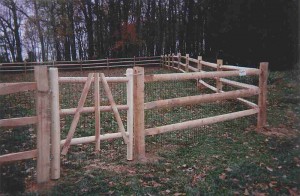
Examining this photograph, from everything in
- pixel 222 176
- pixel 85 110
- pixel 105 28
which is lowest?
pixel 222 176

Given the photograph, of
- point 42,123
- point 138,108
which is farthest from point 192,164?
point 42,123

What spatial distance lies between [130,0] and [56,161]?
1396 inches

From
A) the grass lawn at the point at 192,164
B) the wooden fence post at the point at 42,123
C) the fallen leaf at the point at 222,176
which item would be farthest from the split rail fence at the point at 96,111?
the fallen leaf at the point at 222,176

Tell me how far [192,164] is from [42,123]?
2545 millimetres

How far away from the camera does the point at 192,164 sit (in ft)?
17.0

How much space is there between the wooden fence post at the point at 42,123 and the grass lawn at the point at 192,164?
258mm

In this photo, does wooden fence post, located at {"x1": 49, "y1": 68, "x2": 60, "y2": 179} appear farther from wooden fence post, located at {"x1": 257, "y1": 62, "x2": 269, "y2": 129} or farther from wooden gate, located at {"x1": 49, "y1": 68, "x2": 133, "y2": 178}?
wooden fence post, located at {"x1": 257, "y1": 62, "x2": 269, "y2": 129}

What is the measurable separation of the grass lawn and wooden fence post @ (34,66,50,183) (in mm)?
258

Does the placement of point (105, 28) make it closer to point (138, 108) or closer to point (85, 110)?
point (85, 110)

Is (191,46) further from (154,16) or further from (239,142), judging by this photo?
(239,142)

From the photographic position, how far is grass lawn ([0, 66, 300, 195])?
432cm

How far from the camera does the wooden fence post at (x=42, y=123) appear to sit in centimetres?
422

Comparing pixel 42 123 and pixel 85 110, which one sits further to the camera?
pixel 85 110

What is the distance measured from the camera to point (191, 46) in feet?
120
